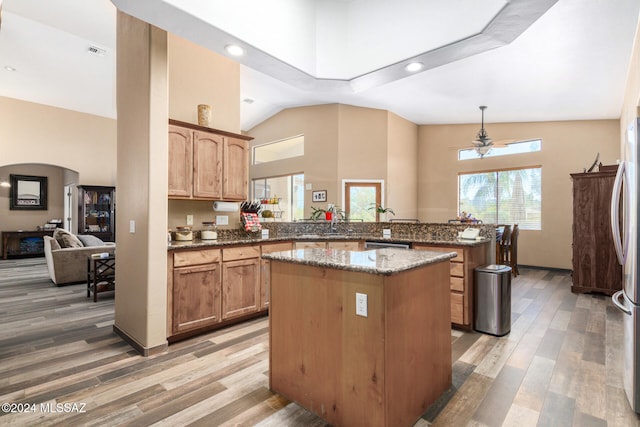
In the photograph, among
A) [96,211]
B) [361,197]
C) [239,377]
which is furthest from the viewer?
[96,211]

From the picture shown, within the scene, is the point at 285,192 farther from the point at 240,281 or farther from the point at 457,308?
the point at 457,308

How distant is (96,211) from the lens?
8383 millimetres

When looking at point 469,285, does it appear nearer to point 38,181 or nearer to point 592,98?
point 592,98

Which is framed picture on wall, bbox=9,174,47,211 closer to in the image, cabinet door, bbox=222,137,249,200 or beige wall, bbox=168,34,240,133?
beige wall, bbox=168,34,240,133

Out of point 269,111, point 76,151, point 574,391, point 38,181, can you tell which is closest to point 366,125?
point 269,111

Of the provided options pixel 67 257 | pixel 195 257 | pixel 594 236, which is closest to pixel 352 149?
pixel 594 236

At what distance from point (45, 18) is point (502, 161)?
28.5 feet

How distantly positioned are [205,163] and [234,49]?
4.26 feet

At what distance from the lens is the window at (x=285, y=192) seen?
864 centimetres

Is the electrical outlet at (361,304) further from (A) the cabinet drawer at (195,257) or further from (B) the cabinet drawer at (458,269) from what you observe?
(B) the cabinet drawer at (458,269)

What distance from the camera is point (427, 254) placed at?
222 centimetres

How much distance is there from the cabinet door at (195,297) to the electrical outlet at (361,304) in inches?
76.5

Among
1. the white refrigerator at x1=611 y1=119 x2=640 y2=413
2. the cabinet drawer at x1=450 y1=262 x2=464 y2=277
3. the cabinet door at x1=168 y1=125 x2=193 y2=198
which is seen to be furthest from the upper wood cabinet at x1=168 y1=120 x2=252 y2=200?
the white refrigerator at x1=611 y1=119 x2=640 y2=413

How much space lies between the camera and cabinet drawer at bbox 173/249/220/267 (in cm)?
299
